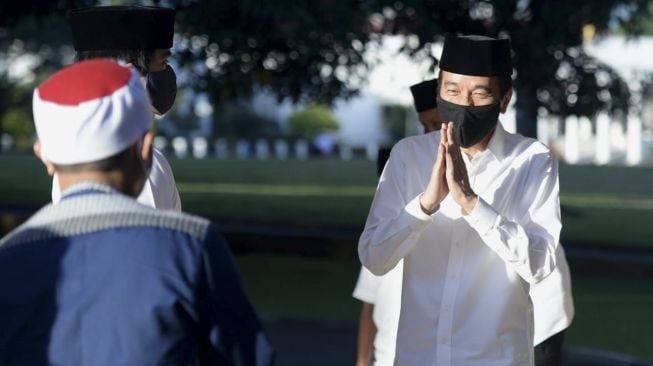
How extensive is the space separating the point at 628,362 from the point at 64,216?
7.99 metres

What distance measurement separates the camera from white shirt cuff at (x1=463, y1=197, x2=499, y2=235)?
3977mm

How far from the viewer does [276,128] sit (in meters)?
59.8

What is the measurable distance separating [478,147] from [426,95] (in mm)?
1285

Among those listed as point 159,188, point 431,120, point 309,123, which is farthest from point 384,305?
point 309,123

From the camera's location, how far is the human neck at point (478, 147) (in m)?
4.40

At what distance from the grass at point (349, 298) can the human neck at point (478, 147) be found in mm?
6734

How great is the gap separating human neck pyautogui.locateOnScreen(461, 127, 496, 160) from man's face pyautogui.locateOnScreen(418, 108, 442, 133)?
3.81 feet

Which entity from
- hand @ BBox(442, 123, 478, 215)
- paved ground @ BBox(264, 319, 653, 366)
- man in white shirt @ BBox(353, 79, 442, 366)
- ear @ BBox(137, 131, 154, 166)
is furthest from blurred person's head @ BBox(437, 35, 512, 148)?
paved ground @ BBox(264, 319, 653, 366)

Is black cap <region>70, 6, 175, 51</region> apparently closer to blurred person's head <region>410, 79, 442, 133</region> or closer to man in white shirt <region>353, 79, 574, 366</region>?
man in white shirt <region>353, 79, 574, 366</region>

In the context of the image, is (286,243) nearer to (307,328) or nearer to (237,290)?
(307,328)

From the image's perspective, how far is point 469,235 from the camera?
4273mm

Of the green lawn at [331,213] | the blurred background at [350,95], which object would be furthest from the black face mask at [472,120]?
the green lawn at [331,213]

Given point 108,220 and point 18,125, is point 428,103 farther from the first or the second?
point 18,125

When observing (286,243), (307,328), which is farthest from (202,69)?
(286,243)
